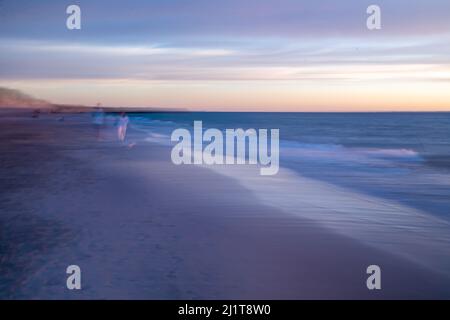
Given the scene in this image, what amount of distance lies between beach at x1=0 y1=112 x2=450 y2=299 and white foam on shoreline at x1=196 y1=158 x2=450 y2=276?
0.10 metres

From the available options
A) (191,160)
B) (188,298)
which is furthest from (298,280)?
(191,160)

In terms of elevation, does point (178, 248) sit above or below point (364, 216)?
below

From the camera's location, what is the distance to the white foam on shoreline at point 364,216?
468cm

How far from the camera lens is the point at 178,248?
434cm

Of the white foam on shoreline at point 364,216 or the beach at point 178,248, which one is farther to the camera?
the white foam on shoreline at point 364,216

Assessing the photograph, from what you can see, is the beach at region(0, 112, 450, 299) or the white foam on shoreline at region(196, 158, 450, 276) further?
the white foam on shoreline at region(196, 158, 450, 276)

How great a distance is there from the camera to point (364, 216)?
5.84 metres

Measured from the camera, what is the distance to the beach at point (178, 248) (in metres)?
3.62

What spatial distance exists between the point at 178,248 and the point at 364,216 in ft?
8.32

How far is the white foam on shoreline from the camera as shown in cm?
468

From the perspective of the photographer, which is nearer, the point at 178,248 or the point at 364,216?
the point at 178,248

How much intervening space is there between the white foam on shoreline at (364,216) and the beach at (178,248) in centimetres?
10

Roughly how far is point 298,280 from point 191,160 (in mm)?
7138
